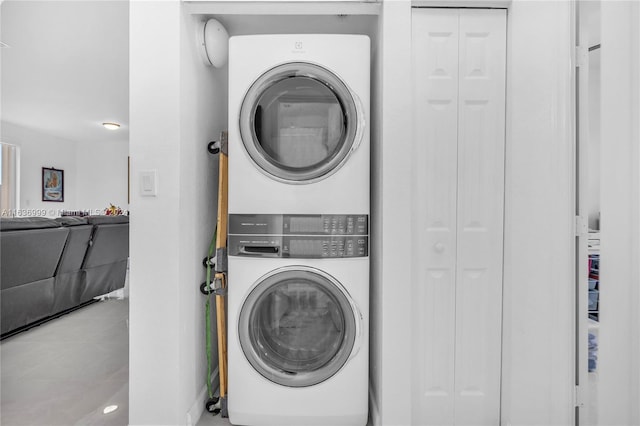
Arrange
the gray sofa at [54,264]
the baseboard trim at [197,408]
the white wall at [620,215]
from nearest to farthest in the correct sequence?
the white wall at [620,215], the baseboard trim at [197,408], the gray sofa at [54,264]

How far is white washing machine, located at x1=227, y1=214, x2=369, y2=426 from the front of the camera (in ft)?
5.27

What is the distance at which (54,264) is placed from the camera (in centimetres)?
310

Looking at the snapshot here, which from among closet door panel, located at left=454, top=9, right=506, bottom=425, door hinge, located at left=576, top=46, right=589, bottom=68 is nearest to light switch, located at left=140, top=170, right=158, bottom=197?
closet door panel, located at left=454, top=9, right=506, bottom=425

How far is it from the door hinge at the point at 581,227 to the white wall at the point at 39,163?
8.03m

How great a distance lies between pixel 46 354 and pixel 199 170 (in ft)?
6.47

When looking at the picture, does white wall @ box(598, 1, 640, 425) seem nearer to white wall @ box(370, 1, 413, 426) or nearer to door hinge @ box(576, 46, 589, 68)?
door hinge @ box(576, 46, 589, 68)

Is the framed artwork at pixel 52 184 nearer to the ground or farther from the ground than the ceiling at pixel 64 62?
nearer to the ground

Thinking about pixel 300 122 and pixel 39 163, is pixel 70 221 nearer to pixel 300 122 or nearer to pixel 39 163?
pixel 300 122

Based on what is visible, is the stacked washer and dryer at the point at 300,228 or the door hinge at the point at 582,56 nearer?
the door hinge at the point at 582,56

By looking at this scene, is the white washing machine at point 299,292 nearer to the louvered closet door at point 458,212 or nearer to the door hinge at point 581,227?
the louvered closet door at point 458,212

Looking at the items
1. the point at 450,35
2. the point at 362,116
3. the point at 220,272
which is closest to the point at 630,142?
the point at 450,35

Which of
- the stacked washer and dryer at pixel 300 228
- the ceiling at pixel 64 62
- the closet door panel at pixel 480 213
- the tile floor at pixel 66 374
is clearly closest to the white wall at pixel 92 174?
the ceiling at pixel 64 62

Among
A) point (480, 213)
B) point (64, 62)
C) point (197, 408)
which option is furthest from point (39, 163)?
point (480, 213)

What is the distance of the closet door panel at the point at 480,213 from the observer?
5.17 ft
